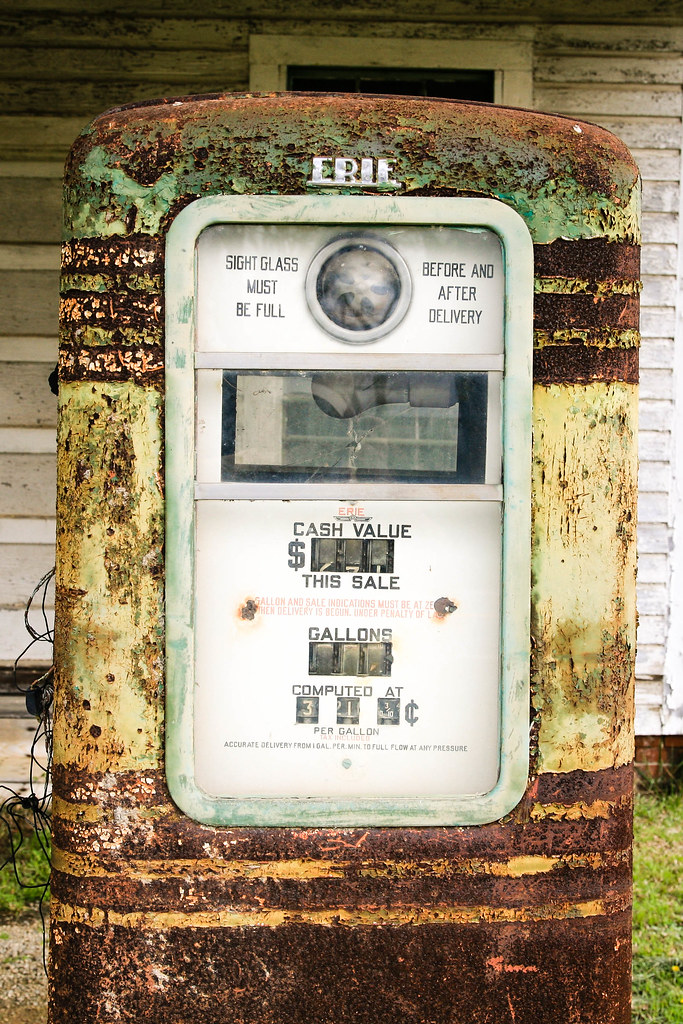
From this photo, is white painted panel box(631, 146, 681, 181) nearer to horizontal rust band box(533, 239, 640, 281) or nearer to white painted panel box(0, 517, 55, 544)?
horizontal rust band box(533, 239, 640, 281)

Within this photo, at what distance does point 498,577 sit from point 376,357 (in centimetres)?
45

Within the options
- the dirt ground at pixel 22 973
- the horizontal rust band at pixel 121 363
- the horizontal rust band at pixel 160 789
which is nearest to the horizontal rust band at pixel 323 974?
the horizontal rust band at pixel 160 789

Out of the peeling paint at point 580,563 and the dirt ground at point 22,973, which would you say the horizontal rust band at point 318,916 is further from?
the dirt ground at point 22,973

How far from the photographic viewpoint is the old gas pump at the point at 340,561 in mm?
1649

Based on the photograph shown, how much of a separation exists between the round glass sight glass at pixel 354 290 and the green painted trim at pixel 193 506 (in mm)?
54

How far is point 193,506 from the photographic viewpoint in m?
1.67

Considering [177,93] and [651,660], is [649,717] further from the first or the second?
[177,93]

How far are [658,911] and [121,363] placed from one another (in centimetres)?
262

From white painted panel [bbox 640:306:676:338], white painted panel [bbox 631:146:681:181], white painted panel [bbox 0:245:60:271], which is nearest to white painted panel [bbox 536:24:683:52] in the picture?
white painted panel [bbox 631:146:681:181]

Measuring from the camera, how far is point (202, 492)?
1.67m

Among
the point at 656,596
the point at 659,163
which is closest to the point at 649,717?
the point at 656,596

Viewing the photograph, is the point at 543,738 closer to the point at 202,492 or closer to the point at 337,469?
the point at 337,469

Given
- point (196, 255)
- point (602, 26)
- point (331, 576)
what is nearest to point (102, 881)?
point (331, 576)

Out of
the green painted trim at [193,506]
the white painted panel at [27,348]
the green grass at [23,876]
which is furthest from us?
the white painted panel at [27,348]
